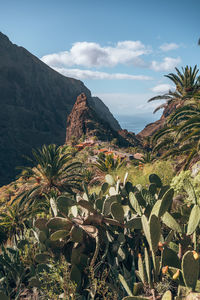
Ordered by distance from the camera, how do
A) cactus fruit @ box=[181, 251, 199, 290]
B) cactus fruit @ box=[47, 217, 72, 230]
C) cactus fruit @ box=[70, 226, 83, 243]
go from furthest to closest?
cactus fruit @ box=[47, 217, 72, 230], cactus fruit @ box=[70, 226, 83, 243], cactus fruit @ box=[181, 251, 199, 290]

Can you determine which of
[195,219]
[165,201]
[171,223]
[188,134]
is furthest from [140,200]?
[188,134]

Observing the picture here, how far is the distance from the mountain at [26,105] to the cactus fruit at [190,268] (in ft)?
177

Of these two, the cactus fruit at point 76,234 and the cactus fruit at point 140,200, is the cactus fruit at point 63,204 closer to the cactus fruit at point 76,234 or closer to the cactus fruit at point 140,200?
the cactus fruit at point 76,234

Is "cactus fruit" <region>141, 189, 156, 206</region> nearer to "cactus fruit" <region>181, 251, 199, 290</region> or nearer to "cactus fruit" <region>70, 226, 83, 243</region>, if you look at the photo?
"cactus fruit" <region>70, 226, 83, 243</region>

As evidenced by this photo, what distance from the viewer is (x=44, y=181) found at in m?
9.73

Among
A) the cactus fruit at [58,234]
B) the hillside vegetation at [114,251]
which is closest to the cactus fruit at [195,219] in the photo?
the hillside vegetation at [114,251]

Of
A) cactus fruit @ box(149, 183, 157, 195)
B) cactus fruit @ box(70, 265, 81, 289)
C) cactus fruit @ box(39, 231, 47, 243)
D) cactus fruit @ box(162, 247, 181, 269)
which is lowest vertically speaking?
cactus fruit @ box(70, 265, 81, 289)

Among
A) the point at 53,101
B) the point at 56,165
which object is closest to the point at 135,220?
the point at 56,165

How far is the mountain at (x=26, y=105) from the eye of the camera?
64.0m

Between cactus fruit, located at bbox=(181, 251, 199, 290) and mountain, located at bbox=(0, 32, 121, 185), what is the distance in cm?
5384

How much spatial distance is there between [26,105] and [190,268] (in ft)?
279

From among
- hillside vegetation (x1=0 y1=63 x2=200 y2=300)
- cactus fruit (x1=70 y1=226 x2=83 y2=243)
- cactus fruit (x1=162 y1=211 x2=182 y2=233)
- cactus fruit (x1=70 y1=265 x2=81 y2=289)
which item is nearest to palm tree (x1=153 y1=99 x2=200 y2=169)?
hillside vegetation (x1=0 y1=63 x2=200 y2=300)

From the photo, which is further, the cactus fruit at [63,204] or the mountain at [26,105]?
the mountain at [26,105]

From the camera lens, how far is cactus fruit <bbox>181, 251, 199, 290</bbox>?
187 cm
